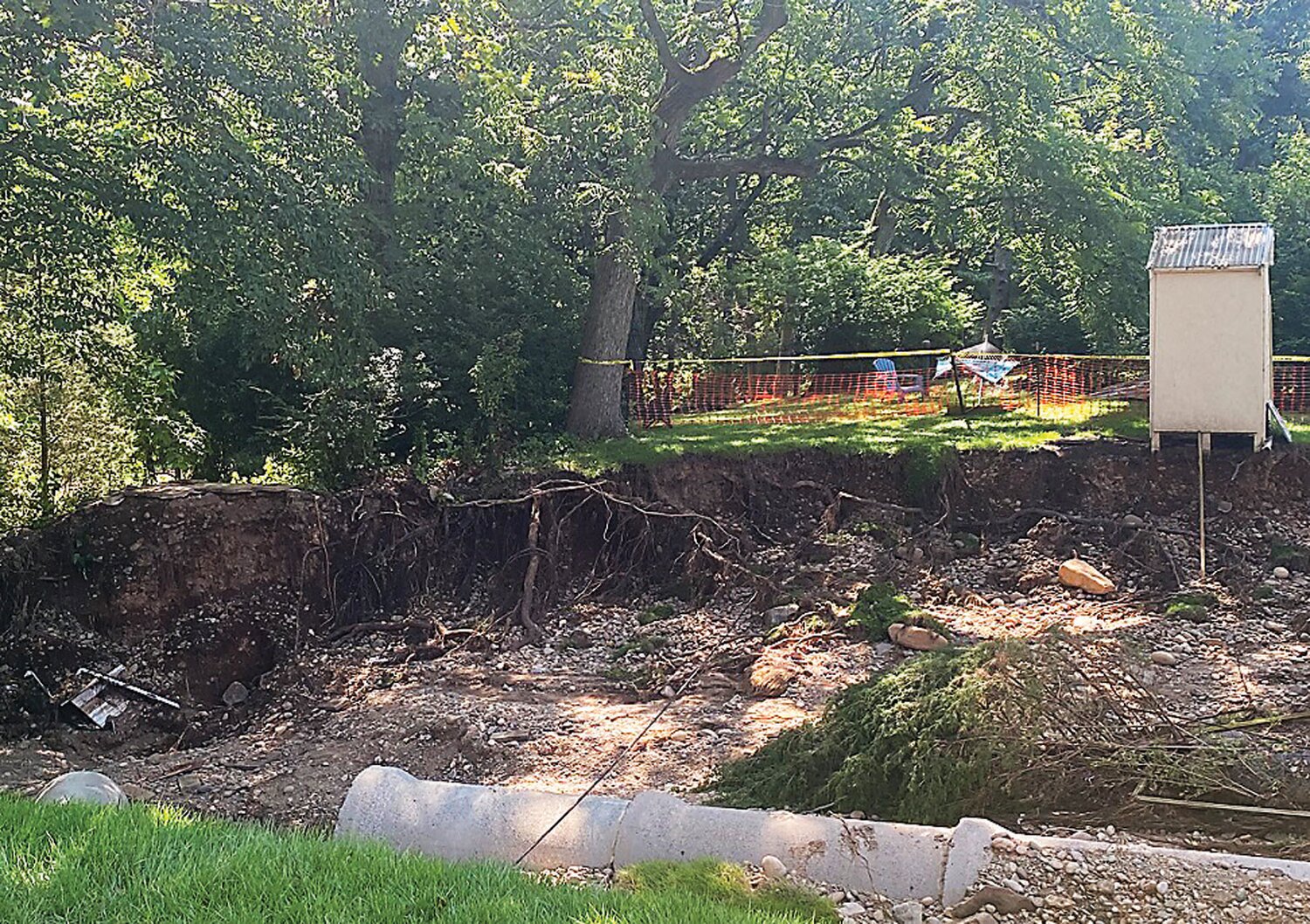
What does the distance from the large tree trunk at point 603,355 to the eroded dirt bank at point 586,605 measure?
213cm

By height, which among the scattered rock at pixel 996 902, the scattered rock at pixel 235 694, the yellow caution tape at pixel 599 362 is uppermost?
the yellow caution tape at pixel 599 362

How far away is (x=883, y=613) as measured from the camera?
11.3 m

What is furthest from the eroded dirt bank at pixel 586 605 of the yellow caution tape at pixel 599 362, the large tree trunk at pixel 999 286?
the large tree trunk at pixel 999 286

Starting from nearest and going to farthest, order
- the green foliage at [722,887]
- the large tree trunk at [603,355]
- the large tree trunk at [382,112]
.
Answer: the green foliage at [722,887], the large tree trunk at [382,112], the large tree trunk at [603,355]

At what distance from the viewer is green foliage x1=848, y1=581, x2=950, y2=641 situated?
433 inches

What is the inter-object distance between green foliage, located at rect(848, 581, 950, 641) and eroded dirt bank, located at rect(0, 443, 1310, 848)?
0.22 metres

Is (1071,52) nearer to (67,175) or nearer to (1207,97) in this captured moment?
(1207,97)

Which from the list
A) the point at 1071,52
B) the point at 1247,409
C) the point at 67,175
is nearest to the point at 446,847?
the point at 67,175

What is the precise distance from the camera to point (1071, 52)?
17625 mm

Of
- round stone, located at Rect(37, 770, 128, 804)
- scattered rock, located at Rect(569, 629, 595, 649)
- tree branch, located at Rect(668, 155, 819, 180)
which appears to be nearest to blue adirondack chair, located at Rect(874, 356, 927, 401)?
tree branch, located at Rect(668, 155, 819, 180)

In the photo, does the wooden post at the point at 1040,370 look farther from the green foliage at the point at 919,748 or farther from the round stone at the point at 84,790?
the round stone at the point at 84,790

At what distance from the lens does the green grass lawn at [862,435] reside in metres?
14.6

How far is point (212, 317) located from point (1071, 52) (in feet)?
42.2

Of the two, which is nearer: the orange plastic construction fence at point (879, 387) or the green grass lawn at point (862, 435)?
the green grass lawn at point (862, 435)
